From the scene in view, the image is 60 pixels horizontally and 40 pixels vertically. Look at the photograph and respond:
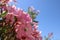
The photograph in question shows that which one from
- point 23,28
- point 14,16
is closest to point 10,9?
point 14,16

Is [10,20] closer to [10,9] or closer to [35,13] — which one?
[10,9]

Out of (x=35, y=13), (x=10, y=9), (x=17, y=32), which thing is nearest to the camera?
(x=17, y=32)

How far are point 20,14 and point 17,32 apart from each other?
224 millimetres

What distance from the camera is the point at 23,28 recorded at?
2.43 meters

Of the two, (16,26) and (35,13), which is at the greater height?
(35,13)

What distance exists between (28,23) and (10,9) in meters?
0.28

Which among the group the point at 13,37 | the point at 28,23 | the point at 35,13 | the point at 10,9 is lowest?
the point at 13,37

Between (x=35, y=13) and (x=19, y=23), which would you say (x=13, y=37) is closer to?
(x=19, y=23)

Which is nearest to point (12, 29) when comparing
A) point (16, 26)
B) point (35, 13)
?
point (16, 26)

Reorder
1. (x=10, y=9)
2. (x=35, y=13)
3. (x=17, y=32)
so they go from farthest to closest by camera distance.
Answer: (x=35, y=13) < (x=10, y=9) < (x=17, y=32)

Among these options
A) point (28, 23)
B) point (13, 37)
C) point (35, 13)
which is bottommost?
point (13, 37)

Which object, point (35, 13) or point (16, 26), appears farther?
point (35, 13)

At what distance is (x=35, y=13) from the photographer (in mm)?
4047

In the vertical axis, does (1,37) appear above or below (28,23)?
below
